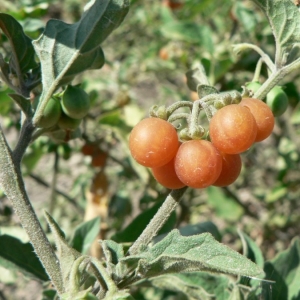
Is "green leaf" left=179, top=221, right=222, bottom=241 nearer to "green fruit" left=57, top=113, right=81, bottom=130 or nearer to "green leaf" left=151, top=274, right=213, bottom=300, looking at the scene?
"green leaf" left=151, top=274, right=213, bottom=300

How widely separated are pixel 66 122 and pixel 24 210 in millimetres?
384

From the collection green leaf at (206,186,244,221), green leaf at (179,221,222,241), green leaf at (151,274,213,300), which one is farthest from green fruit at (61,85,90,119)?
green leaf at (206,186,244,221)

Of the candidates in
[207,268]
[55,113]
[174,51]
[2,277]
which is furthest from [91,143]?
[207,268]

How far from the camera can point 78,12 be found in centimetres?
596

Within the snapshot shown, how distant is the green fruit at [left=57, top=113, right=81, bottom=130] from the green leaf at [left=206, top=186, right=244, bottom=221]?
6.22 feet

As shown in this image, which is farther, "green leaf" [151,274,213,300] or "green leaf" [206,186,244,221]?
"green leaf" [206,186,244,221]

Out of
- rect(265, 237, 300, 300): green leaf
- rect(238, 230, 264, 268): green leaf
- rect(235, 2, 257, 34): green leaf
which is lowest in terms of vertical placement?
rect(265, 237, 300, 300): green leaf

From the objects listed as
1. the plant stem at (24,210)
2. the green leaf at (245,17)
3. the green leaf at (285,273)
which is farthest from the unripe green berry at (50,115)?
the green leaf at (245,17)

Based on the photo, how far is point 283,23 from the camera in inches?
53.6

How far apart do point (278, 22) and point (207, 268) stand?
714mm

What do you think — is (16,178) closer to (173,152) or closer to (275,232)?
(173,152)

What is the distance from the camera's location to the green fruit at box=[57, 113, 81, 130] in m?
1.57

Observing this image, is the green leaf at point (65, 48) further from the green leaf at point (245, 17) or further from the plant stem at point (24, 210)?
the green leaf at point (245, 17)

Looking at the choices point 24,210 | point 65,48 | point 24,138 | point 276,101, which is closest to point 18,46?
point 65,48
